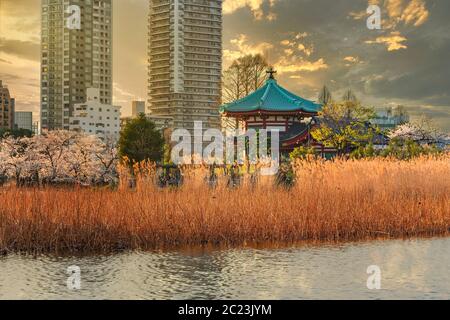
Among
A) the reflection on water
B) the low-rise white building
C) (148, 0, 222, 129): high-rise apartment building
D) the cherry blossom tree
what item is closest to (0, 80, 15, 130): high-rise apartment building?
the low-rise white building

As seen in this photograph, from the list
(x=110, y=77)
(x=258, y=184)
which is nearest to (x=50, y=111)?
(x=110, y=77)

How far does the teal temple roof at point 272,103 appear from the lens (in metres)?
25.1

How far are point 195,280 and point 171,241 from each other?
2203mm

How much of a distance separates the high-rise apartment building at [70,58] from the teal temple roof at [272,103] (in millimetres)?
46267

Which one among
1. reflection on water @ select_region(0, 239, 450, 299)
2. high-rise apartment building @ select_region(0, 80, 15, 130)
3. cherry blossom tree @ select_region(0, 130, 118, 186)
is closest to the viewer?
reflection on water @ select_region(0, 239, 450, 299)

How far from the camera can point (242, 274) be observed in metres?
7.84

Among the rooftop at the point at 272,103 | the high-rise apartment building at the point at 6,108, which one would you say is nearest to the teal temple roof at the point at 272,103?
the rooftop at the point at 272,103

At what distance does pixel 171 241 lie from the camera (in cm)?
970

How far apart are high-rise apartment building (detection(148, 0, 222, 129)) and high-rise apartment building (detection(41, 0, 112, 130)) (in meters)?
8.03

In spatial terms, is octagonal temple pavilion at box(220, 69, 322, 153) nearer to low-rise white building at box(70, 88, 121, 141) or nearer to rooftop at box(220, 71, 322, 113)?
rooftop at box(220, 71, 322, 113)

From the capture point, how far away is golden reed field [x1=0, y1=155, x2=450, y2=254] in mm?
9266

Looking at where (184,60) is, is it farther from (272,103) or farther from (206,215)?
(206,215)

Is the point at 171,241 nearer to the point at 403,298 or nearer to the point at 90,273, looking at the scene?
the point at 90,273
